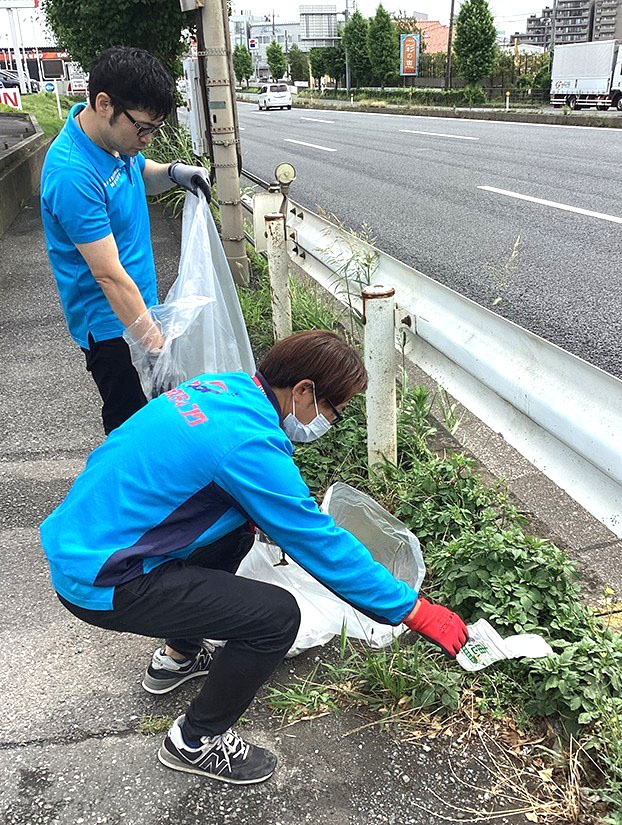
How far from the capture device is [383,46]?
188ft

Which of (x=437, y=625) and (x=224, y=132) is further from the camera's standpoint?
(x=224, y=132)

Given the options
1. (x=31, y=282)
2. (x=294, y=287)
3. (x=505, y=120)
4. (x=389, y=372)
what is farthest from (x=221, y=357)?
(x=505, y=120)

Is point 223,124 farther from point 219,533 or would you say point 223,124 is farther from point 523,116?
point 523,116

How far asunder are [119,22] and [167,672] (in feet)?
33.4

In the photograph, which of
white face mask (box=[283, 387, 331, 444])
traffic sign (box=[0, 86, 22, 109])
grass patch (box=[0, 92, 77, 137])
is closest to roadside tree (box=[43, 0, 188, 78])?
grass patch (box=[0, 92, 77, 137])

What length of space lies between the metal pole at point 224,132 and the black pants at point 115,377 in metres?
2.90

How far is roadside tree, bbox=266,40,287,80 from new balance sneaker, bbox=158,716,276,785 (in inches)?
3631

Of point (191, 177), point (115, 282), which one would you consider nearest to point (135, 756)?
point (115, 282)

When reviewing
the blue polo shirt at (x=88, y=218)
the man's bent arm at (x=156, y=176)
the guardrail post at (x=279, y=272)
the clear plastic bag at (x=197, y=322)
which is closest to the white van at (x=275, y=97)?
the guardrail post at (x=279, y=272)

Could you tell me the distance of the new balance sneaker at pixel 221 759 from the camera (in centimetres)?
188

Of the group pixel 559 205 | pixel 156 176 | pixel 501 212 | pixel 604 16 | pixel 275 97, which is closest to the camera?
pixel 156 176

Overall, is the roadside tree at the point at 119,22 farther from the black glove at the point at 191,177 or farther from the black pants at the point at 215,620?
the black pants at the point at 215,620

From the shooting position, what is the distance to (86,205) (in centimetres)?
238

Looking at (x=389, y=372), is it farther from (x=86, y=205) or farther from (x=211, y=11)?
(x=211, y=11)
